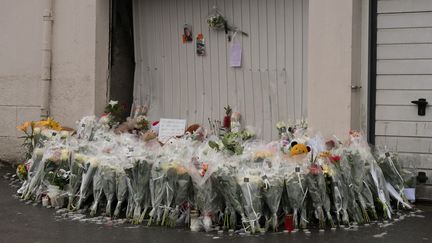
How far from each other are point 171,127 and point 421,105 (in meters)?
3.50

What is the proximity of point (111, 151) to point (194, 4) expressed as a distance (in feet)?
9.95

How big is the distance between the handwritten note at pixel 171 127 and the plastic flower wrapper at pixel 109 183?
82.6 inches

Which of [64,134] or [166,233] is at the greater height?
[64,134]

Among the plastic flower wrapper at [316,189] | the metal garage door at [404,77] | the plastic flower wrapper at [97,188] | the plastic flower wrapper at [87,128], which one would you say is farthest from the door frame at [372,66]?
the plastic flower wrapper at [87,128]

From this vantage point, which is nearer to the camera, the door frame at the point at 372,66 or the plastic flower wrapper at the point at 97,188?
the plastic flower wrapper at the point at 97,188

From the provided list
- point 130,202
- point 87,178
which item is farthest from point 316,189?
point 87,178

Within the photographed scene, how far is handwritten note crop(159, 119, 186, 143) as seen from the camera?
8656 millimetres

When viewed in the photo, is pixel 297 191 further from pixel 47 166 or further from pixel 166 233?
pixel 47 166

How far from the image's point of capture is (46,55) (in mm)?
9242

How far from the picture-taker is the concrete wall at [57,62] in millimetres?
9000

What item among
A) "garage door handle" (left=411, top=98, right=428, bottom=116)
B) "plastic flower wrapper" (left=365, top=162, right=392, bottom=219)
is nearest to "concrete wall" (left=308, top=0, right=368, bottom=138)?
"garage door handle" (left=411, top=98, right=428, bottom=116)

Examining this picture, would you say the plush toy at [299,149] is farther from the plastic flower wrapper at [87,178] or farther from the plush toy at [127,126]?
the plush toy at [127,126]

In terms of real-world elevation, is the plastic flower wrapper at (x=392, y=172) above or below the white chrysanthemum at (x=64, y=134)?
below

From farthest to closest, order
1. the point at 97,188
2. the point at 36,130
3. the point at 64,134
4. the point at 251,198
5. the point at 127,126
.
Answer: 1. the point at 127,126
2. the point at 36,130
3. the point at 64,134
4. the point at 97,188
5. the point at 251,198
